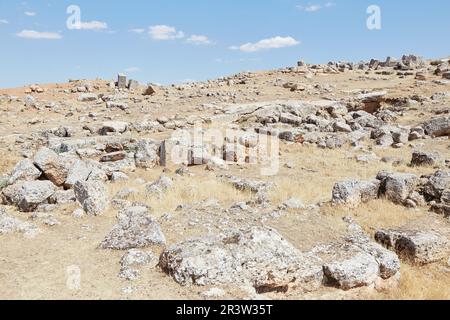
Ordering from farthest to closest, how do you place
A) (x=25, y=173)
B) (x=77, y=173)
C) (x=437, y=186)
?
(x=77, y=173)
(x=25, y=173)
(x=437, y=186)

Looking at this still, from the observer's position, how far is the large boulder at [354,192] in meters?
10.2

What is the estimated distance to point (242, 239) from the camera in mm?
6520

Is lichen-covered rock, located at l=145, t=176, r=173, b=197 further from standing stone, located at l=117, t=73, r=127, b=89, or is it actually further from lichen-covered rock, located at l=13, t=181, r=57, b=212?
standing stone, located at l=117, t=73, r=127, b=89

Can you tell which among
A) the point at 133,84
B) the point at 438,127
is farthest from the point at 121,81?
the point at 438,127

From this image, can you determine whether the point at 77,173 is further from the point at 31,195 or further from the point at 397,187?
the point at 397,187

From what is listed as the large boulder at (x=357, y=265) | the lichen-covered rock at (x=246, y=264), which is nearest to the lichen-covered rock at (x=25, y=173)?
the lichen-covered rock at (x=246, y=264)

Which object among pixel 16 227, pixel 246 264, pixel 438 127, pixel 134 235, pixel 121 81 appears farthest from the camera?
pixel 121 81

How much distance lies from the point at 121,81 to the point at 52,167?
28.1 metres

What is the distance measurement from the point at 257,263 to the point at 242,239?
52 centimetres

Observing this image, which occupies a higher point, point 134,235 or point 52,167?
point 52,167

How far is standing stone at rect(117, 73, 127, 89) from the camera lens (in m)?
37.8

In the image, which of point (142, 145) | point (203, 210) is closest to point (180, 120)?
point (142, 145)

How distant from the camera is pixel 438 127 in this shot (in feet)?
65.1
